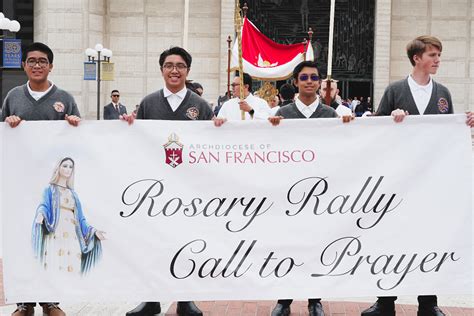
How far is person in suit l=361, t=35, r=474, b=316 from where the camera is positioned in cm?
574

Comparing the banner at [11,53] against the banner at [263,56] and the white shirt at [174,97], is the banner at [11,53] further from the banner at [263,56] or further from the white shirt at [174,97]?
the white shirt at [174,97]

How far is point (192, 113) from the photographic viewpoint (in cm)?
591

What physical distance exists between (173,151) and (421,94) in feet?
6.51

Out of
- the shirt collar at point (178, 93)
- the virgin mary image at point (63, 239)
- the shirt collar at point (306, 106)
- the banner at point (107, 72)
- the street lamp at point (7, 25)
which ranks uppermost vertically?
the street lamp at point (7, 25)

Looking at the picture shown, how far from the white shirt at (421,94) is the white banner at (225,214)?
527 millimetres

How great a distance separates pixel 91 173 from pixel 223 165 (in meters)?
0.94

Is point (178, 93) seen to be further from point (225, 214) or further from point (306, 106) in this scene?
point (225, 214)

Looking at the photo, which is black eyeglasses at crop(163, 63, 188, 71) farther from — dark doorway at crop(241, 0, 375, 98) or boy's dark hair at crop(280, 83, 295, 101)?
dark doorway at crop(241, 0, 375, 98)

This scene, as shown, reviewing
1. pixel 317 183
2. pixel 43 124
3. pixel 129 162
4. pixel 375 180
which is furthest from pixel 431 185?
pixel 43 124

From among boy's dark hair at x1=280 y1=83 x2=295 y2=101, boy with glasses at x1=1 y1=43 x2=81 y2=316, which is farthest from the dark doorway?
boy with glasses at x1=1 y1=43 x2=81 y2=316

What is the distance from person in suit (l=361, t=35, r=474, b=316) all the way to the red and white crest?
1.67 meters

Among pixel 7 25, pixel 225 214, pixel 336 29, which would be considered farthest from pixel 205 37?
pixel 225 214

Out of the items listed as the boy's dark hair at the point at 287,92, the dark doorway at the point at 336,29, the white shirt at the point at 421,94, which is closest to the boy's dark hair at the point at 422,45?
the white shirt at the point at 421,94

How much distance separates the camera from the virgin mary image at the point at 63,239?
530 centimetres
